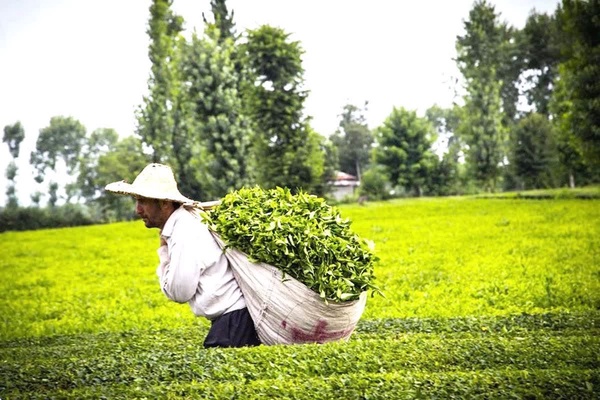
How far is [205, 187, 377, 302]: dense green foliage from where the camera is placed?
4.84m

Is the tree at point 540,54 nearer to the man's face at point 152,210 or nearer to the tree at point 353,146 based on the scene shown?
the tree at point 353,146

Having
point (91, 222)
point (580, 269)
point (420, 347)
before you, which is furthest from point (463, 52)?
point (420, 347)

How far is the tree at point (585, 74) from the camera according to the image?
23797 millimetres

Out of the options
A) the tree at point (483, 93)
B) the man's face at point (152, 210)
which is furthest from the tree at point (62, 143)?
the man's face at point (152, 210)

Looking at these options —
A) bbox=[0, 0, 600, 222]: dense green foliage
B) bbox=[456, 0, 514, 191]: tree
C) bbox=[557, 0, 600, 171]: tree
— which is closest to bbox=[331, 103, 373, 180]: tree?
bbox=[0, 0, 600, 222]: dense green foliage

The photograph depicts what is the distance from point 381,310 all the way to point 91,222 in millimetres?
33052

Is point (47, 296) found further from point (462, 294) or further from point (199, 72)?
point (199, 72)

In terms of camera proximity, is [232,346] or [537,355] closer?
[537,355]

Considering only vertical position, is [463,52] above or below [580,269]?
above

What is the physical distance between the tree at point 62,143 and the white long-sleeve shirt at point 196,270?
60.9 metres

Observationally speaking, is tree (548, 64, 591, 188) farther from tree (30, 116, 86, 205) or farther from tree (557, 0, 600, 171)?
tree (30, 116, 86, 205)

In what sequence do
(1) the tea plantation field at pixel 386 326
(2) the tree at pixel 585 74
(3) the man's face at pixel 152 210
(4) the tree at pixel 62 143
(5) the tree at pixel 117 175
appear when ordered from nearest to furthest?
(1) the tea plantation field at pixel 386 326, (3) the man's face at pixel 152 210, (2) the tree at pixel 585 74, (5) the tree at pixel 117 175, (4) the tree at pixel 62 143

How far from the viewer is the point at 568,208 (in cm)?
2391

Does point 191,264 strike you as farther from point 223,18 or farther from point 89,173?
point 89,173
